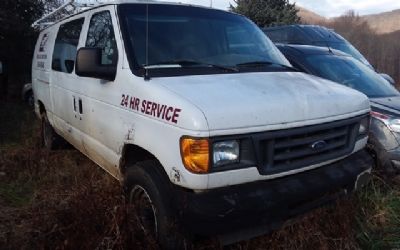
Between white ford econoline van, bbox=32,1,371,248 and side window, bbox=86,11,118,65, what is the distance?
0.01 m

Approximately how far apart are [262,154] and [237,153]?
7.6 inches

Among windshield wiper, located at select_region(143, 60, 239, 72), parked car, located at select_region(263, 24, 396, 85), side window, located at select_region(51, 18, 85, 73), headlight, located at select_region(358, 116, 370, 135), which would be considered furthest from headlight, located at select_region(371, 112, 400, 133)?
parked car, located at select_region(263, 24, 396, 85)

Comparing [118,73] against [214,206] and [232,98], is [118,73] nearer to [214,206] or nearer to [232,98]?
[232,98]

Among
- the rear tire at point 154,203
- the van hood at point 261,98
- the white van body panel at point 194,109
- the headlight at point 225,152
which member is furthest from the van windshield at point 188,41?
the headlight at point 225,152

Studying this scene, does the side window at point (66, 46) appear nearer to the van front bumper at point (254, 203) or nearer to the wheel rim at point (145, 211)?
the wheel rim at point (145, 211)

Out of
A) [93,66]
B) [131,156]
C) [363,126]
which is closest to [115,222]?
[131,156]

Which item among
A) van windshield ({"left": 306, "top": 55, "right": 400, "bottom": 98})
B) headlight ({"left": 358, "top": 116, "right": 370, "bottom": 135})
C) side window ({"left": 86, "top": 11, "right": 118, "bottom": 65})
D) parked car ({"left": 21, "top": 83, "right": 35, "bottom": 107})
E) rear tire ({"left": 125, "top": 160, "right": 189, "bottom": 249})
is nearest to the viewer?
rear tire ({"left": 125, "top": 160, "right": 189, "bottom": 249})

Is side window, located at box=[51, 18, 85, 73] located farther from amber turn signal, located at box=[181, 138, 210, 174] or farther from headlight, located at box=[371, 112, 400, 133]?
headlight, located at box=[371, 112, 400, 133]

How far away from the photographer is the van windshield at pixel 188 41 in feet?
12.1

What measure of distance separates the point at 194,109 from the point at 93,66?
52.5 inches

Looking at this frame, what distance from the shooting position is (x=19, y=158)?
5781 millimetres

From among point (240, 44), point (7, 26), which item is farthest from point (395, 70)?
point (240, 44)

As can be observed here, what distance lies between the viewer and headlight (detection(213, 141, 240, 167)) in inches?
112

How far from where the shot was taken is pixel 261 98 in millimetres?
3092
